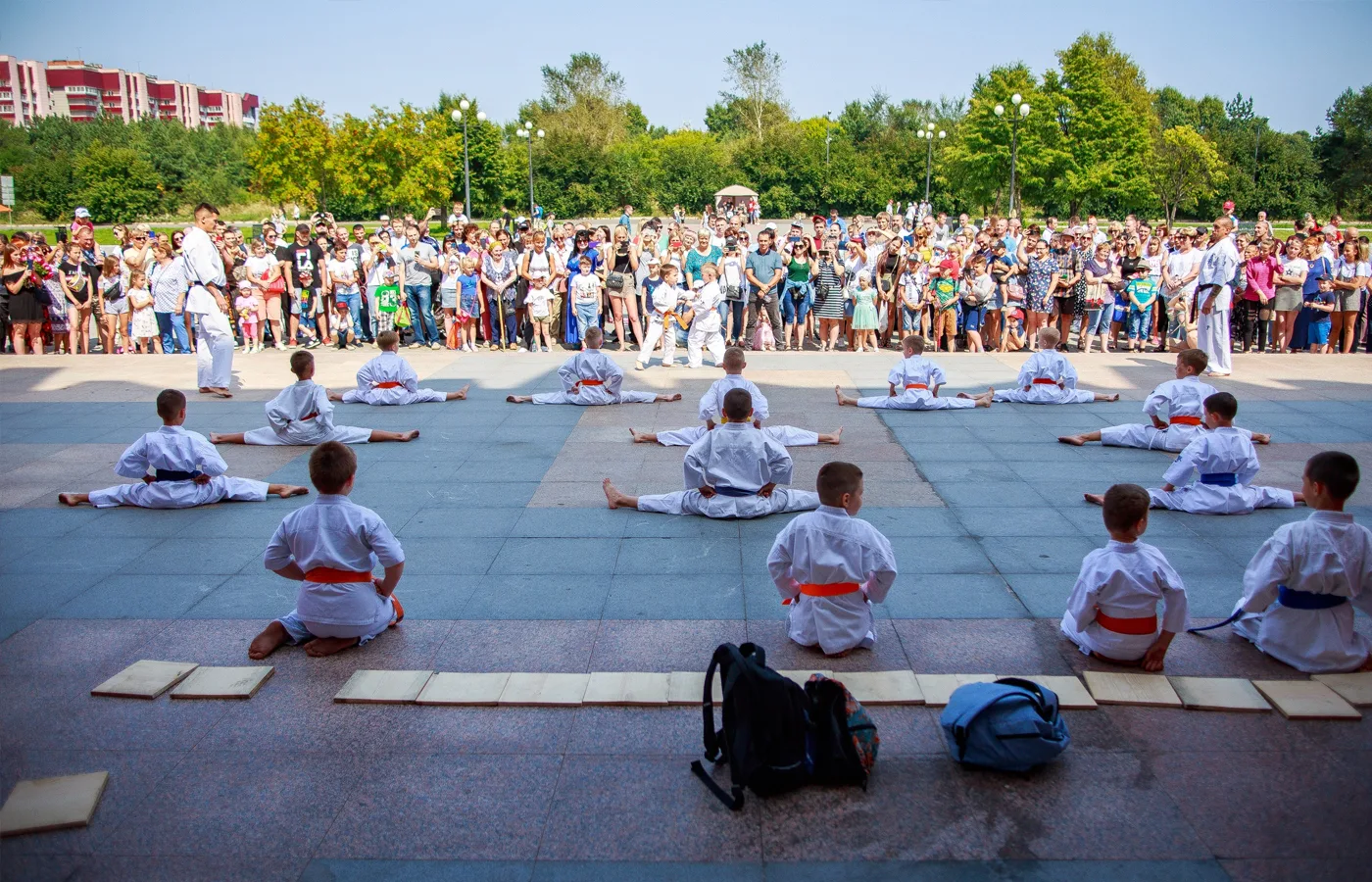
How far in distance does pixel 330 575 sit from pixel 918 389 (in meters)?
7.43

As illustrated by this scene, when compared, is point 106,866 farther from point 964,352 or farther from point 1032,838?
point 964,352

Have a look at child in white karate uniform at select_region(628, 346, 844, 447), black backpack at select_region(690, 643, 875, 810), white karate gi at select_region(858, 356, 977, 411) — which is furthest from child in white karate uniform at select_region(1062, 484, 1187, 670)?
white karate gi at select_region(858, 356, 977, 411)

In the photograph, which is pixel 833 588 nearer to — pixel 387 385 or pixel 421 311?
pixel 387 385

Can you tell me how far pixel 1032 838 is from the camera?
3549mm

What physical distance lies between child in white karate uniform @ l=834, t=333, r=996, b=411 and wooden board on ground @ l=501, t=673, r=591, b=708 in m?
7.03

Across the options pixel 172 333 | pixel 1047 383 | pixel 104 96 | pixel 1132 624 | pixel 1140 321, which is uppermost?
pixel 104 96

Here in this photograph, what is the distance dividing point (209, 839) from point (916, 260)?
13.0m

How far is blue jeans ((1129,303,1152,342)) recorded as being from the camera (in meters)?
15.1

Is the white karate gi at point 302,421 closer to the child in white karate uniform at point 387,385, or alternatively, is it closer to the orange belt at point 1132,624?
the child in white karate uniform at point 387,385

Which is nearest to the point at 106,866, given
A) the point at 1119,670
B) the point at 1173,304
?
the point at 1119,670

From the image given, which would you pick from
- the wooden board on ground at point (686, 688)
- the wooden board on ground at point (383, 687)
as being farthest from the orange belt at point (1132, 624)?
the wooden board on ground at point (383, 687)

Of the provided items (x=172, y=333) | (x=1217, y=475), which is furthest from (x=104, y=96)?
(x=1217, y=475)

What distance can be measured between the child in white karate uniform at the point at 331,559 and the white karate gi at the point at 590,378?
20.6 feet

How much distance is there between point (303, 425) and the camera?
9531 millimetres
